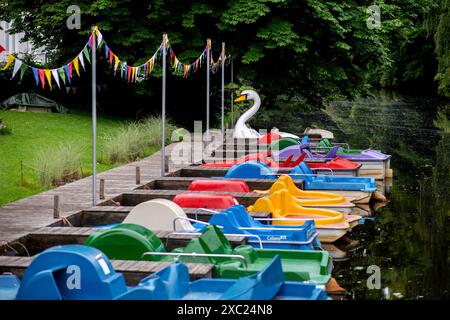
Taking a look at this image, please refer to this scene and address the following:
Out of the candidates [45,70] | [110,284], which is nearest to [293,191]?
[45,70]

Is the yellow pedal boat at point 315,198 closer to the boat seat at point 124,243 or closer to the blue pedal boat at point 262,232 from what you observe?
the blue pedal boat at point 262,232

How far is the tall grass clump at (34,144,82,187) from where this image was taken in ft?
59.9

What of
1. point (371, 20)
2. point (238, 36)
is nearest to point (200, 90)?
point (238, 36)

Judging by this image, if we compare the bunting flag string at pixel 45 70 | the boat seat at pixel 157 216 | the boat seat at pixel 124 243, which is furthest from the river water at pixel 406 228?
the bunting flag string at pixel 45 70

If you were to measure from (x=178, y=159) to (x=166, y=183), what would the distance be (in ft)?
16.1

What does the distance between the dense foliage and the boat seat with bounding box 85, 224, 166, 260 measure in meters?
19.7

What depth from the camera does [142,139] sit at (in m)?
25.4

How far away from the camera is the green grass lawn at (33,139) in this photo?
1781 centimetres

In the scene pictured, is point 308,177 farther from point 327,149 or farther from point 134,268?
point 134,268

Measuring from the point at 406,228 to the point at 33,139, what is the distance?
42.7ft

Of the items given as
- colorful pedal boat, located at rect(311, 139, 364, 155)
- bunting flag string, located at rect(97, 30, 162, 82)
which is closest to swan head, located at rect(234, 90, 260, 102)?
bunting flag string, located at rect(97, 30, 162, 82)

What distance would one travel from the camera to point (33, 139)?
25.5m

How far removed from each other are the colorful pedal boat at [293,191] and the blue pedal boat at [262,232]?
10.2 ft

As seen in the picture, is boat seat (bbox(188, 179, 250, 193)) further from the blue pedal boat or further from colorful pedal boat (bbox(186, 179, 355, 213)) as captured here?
the blue pedal boat
